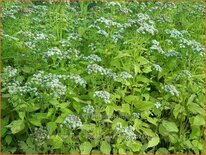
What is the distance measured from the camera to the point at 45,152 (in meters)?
4.18

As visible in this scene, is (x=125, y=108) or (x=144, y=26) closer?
(x=125, y=108)

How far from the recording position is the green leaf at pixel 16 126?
413 centimetres

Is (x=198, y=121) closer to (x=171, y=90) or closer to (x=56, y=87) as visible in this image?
(x=171, y=90)

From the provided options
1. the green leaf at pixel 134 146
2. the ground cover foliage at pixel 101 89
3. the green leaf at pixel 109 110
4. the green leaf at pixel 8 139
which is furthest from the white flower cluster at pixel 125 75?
the green leaf at pixel 8 139

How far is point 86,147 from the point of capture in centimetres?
405

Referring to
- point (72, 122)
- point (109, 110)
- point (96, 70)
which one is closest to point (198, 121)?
point (109, 110)

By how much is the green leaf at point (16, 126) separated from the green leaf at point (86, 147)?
604 mm

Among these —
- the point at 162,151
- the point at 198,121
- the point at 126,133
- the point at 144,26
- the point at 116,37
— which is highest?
the point at 144,26

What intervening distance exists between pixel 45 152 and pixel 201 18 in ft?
10.7

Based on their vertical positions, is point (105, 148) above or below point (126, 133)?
below

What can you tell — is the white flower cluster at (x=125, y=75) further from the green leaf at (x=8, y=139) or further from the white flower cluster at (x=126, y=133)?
the green leaf at (x=8, y=139)

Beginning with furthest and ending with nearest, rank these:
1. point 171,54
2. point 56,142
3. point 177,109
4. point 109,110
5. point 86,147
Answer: point 171,54, point 177,109, point 109,110, point 86,147, point 56,142

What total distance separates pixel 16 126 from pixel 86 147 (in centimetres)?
70

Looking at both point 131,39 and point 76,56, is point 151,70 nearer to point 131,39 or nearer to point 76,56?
point 131,39
